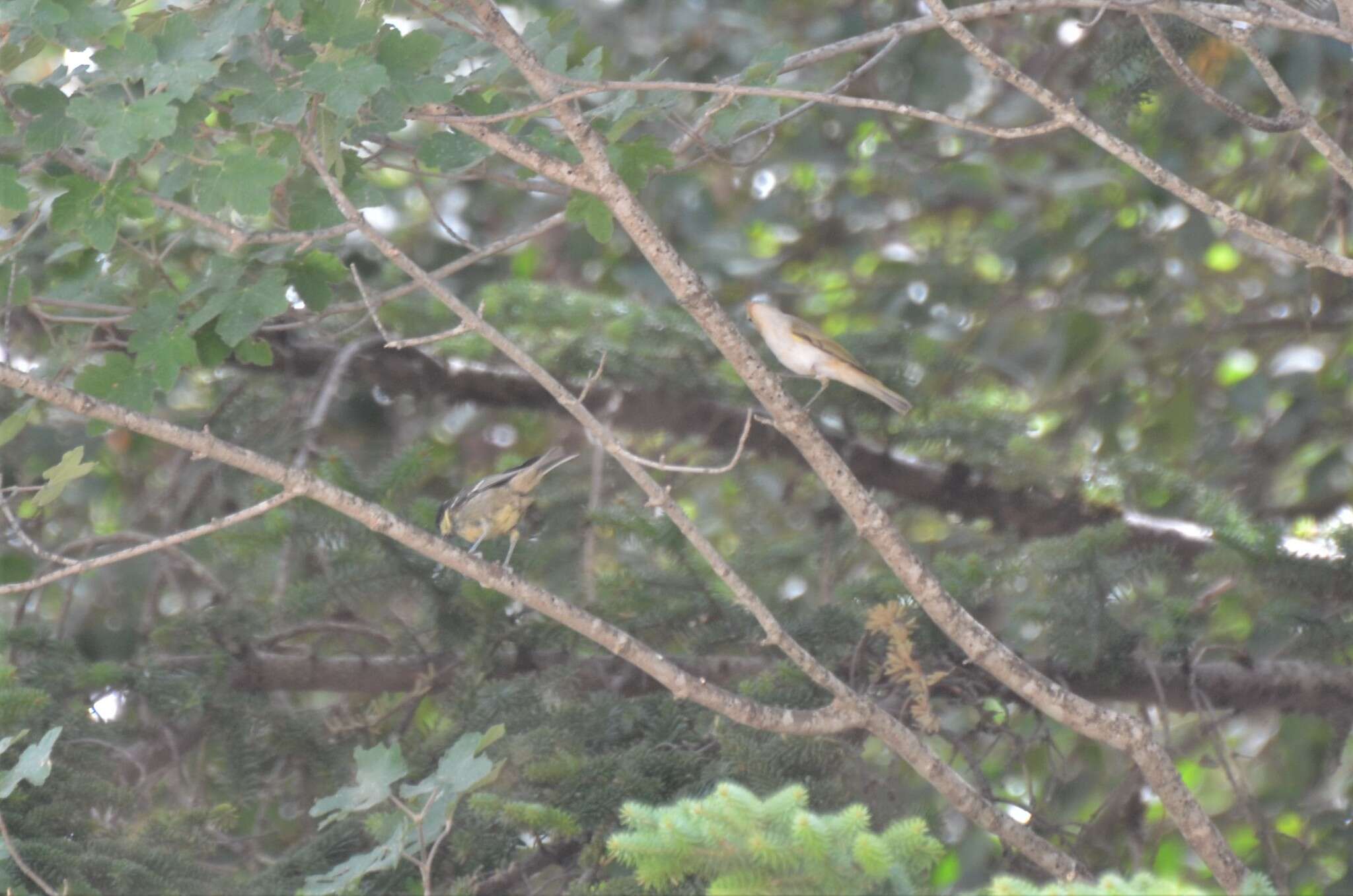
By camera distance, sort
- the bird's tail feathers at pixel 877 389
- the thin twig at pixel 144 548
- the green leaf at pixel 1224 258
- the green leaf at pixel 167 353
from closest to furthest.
A: the thin twig at pixel 144 548 → the green leaf at pixel 167 353 → the bird's tail feathers at pixel 877 389 → the green leaf at pixel 1224 258

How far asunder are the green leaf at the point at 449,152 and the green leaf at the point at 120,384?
0.93 meters

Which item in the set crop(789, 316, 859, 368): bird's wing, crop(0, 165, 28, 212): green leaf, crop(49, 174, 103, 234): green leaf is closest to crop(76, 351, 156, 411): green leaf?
crop(49, 174, 103, 234): green leaf

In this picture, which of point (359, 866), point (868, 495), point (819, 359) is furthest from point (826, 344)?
point (359, 866)

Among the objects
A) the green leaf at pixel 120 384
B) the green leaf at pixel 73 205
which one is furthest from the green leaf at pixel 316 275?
the green leaf at pixel 73 205

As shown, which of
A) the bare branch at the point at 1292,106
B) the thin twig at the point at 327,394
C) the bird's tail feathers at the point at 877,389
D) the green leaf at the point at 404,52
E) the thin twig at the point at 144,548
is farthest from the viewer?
the thin twig at the point at 327,394

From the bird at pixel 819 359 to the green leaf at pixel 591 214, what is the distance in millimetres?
1119

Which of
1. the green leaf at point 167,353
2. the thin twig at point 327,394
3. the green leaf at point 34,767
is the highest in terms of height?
the green leaf at point 167,353

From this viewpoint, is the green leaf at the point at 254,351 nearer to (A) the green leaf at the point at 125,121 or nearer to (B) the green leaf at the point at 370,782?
(A) the green leaf at the point at 125,121

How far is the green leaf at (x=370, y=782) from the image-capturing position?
295 cm

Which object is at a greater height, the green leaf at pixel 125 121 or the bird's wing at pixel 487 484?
the green leaf at pixel 125 121

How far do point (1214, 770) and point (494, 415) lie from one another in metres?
3.74

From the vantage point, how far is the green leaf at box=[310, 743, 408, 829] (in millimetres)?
2945

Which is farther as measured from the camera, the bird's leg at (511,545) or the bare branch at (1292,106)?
the bird's leg at (511,545)

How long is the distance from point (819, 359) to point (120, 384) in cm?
229
